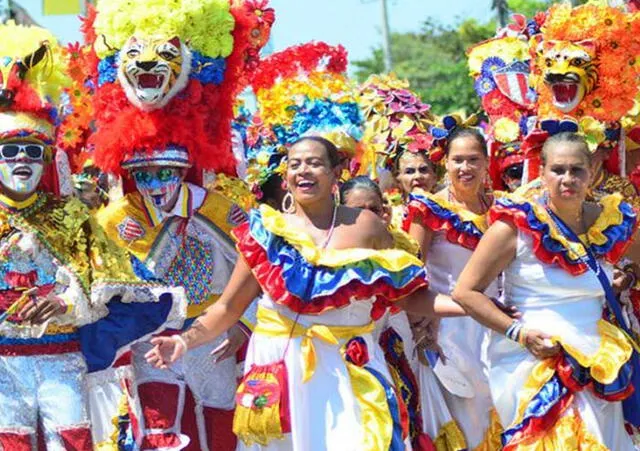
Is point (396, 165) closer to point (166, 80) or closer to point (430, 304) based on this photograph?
point (166, 80)

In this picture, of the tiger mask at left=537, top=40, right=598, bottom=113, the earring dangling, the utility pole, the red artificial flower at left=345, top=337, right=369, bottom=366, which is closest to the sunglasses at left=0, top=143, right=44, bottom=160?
the earring dangling

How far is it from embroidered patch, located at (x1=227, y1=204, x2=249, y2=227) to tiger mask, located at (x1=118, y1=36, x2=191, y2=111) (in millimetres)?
700

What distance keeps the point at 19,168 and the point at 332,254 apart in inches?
69.0

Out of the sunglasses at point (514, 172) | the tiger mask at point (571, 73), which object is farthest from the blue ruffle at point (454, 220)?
the sunglasses at point (514, 172)

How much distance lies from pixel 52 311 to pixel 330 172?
4.88 feet

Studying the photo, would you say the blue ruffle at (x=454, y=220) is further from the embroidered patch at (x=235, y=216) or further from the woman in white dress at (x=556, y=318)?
the woman in white dress at (x=556, y=318)

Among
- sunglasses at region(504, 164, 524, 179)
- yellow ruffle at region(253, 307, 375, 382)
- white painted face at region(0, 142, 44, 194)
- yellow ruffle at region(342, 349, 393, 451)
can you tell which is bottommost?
yellow ruffle at region(342, 349, 393, 451)

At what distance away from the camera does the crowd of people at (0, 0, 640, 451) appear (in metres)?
6.31

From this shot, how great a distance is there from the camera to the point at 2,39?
7.30 metres

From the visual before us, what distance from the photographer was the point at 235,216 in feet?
26.4

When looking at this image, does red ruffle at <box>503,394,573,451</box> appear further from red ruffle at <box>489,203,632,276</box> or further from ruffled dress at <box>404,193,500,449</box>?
ruffled dress at <box>404,193,500,449</box>

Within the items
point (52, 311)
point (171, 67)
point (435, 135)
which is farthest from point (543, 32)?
point (52, 311)

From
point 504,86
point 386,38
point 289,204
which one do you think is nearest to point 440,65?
point 386,38

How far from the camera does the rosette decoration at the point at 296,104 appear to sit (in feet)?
28.5
